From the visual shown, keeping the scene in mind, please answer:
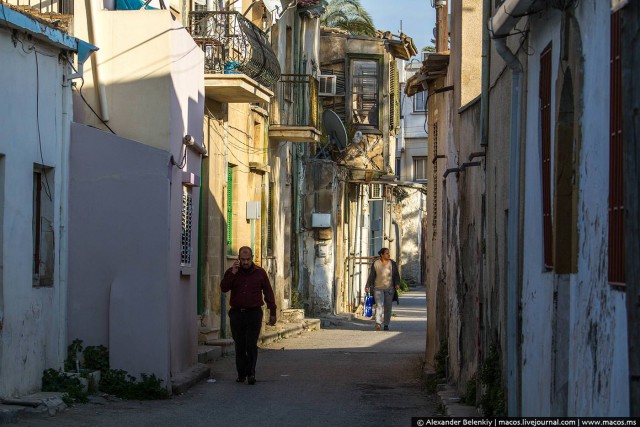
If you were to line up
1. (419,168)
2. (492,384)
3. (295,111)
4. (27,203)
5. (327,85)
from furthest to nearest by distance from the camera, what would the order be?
(419,168) < (327,85) < (295,111) < (27,203) < (492,384)

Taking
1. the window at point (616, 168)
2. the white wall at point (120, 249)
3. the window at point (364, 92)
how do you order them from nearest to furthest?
1. the window at point (616, 168)
2. the white wall at point (120, 249)
3. the window at point (364, 92)

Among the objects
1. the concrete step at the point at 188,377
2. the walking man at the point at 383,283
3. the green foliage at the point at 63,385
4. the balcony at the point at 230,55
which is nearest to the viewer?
the green foliage at the point at 63,385

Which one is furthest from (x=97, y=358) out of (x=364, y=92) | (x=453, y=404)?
(x=364, y=92)

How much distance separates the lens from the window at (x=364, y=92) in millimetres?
40812

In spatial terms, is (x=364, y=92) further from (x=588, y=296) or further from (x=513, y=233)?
(x=588, y=296)

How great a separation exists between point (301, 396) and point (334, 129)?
20.7 metres

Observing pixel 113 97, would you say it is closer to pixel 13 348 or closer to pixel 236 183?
pixel 13 348

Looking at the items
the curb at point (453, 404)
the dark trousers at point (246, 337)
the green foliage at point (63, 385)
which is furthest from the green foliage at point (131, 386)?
the curb at point (453, 404)

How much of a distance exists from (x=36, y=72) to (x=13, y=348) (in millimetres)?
3017

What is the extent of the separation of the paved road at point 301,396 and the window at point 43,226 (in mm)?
1662

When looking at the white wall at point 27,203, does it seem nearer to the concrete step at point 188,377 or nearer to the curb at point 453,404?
the concrete step at point 188,377

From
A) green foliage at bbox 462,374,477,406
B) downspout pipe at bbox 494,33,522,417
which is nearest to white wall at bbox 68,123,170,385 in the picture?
green foliage at bbox 462,374,477,406

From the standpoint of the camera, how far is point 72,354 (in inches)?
555

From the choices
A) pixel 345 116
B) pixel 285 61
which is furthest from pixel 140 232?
pixel 345 116
